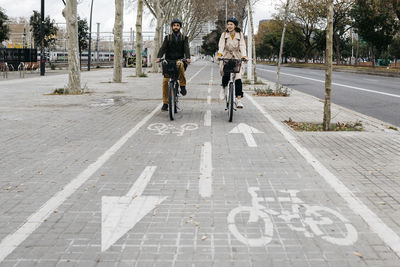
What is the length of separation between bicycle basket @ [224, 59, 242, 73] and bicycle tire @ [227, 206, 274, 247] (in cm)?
625

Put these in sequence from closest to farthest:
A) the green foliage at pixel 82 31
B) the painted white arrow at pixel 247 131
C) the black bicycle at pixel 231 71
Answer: the painted white arrow at pixel 247 131 → the black bicycle at pixel 231 71 → the green foliage at pixel 82 31

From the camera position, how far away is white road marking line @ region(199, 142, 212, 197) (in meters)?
5.19

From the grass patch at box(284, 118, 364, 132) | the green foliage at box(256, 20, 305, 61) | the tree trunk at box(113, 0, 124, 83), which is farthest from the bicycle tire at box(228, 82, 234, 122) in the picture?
the green foliage at box(256, 20, 305, 61)

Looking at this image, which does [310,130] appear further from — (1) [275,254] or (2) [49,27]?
(2) [49,27]

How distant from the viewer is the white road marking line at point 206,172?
5.19 meters

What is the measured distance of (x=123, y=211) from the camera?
14.8ft

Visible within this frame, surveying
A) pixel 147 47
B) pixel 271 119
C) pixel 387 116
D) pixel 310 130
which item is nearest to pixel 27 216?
pixel 310 130

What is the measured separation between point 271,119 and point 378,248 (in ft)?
24.5

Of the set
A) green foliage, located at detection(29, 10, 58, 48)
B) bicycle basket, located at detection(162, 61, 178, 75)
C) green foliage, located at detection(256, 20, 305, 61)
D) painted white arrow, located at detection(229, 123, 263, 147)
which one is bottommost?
painted white arrow, located at detection(229, 123, 263, 147)

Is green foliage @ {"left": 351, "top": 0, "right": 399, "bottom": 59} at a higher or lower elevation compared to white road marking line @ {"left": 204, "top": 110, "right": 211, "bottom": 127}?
higher

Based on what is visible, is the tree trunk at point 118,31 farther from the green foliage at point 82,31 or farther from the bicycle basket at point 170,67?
the green foliage at point 82,31

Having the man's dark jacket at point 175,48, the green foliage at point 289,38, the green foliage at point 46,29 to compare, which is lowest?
the man's dark jacket at point 175,48

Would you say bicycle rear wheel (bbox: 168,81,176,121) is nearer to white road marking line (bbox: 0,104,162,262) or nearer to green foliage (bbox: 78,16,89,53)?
white road marking line (bbox: 0,104,162,262)

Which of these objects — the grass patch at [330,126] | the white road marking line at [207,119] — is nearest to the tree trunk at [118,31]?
the white road marking line at [207,119]
